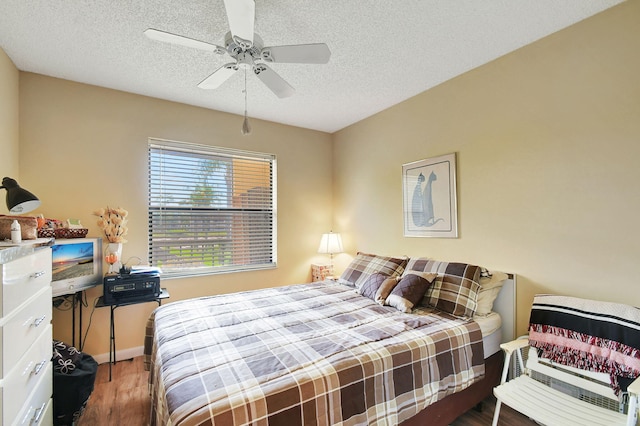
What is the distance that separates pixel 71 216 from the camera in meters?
2.67

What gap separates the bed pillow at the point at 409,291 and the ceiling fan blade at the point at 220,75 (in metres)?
2.05

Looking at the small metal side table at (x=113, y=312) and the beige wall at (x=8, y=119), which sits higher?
the beige wall at (x=8, y=119)

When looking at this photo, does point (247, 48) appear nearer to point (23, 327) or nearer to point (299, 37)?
point (299, 37)

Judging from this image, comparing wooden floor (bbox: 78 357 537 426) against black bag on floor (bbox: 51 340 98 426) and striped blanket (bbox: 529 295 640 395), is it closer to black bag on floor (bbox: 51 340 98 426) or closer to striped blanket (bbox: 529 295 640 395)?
black bag on floor (bbox: 51 340 98 426)

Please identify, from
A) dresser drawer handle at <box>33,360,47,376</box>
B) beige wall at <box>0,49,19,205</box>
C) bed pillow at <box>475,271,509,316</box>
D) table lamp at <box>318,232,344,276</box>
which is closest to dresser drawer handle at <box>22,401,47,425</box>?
dresser drawer handle at <box>33,360,47,376</box>

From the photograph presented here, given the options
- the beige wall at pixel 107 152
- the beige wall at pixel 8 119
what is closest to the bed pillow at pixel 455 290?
the beige wall at pixel 107 152

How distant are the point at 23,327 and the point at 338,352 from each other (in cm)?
149

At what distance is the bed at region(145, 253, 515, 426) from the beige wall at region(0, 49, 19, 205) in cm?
167

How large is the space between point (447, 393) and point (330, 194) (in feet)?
9.66

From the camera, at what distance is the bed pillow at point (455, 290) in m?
2.13

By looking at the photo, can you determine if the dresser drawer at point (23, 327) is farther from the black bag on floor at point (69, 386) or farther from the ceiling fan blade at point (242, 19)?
the ceiling fan blade at point (242, 19)

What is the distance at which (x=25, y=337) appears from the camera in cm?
132

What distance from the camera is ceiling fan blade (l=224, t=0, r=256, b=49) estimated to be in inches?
51.7

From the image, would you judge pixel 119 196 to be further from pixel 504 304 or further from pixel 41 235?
pixel 504 304
